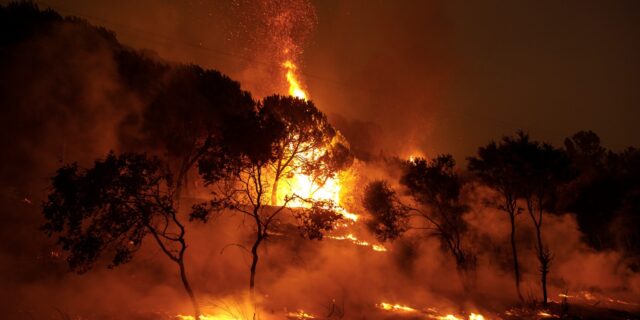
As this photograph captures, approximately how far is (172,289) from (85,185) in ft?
21.1

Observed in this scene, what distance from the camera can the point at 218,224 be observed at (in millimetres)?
Answer: 21203

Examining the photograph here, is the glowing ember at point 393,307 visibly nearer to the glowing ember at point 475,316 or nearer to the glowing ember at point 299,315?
Result: the glowing ember at point 475,316

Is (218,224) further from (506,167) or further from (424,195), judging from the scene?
(506,167)

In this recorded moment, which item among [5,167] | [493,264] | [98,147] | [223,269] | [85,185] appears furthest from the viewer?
[493,264]

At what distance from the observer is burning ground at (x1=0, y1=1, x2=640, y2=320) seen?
14625 mm

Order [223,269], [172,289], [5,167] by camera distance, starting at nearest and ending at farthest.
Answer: [172,289], [223,269], [5,167]

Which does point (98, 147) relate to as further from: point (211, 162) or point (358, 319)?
point (358, 319)

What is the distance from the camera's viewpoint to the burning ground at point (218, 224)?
48.0ft

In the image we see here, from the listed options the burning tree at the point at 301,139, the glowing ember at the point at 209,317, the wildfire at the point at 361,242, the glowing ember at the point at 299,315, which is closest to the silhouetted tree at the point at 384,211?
the wildfire at the point at 361,242

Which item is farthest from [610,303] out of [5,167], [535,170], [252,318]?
[5,167]

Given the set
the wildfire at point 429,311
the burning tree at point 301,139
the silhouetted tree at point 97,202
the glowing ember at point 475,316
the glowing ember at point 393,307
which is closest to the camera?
the silhouetted tree at point 97,202

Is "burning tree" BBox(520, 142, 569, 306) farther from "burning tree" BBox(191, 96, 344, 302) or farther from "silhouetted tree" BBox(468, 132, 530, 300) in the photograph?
"burning tree" BBox(191, 96, 344, 302)

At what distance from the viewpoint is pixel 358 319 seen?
17062 mm

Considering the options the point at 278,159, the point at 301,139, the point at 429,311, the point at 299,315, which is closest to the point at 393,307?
the point at 429,311
